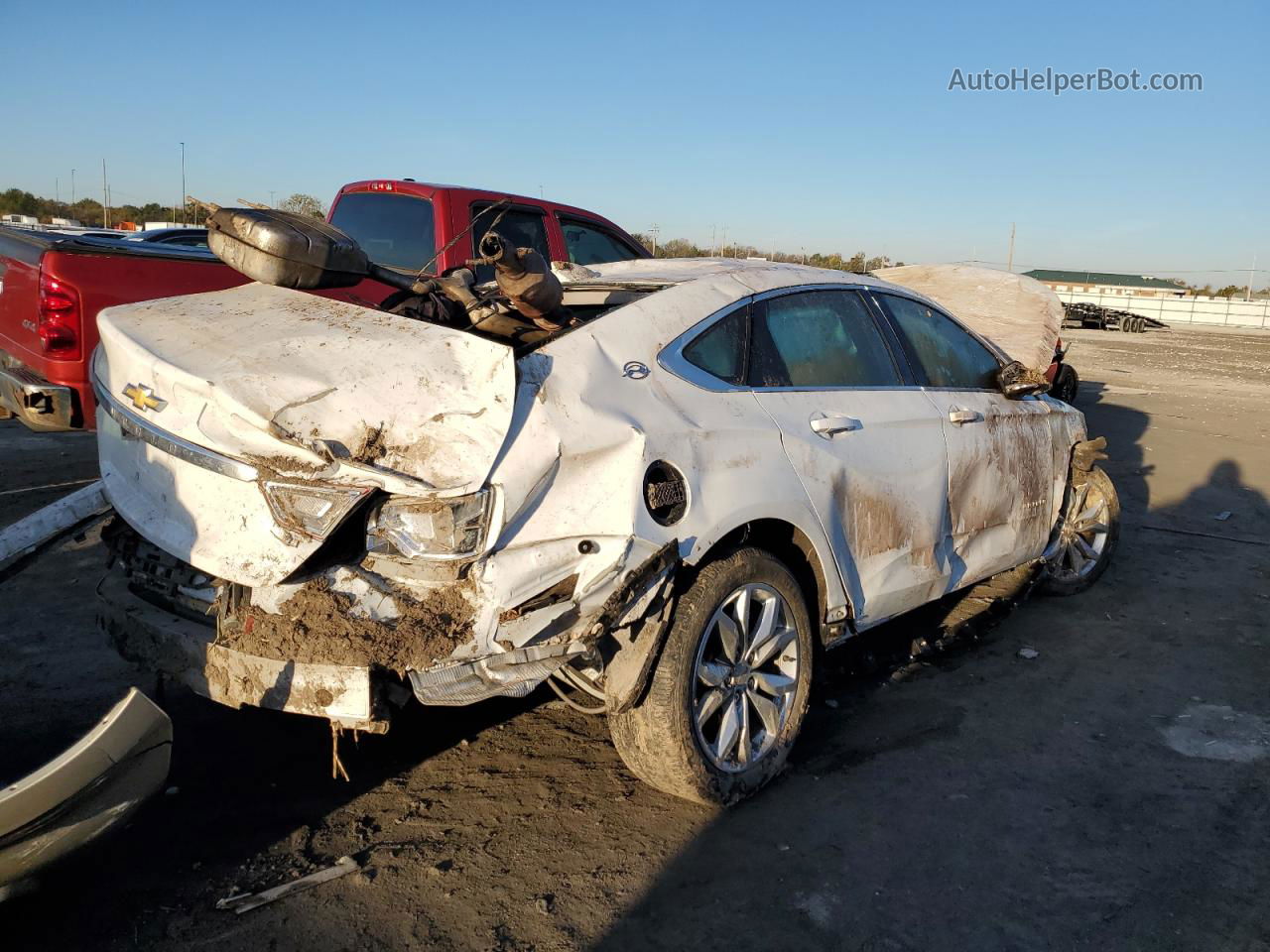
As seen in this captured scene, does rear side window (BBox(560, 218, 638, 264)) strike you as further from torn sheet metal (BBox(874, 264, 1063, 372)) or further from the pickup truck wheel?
the pickup truck wheel

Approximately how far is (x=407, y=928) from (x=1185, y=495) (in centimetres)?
839

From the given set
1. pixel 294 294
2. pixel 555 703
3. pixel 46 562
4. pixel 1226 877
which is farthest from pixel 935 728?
pixel 46 562

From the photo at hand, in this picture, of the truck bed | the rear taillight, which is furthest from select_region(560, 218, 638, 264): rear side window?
the rear taillight

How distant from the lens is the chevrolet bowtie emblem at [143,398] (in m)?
3.09

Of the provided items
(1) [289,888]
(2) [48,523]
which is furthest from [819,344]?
(2) [48,523]

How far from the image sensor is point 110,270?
6.11 metres

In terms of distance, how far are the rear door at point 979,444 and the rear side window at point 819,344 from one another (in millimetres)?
221

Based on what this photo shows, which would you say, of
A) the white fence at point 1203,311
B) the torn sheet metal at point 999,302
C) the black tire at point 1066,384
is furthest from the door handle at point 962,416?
the white fence at point 1203,311

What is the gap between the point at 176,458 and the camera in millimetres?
3016

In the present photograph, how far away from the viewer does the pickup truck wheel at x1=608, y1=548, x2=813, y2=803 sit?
3217 mm

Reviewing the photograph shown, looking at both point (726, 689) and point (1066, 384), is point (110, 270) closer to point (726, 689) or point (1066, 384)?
point (726, 689)

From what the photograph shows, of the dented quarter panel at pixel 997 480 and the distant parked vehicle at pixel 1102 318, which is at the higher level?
the distant parked vehicle at pixel 1102 318

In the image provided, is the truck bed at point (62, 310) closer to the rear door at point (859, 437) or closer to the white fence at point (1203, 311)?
the rear door at point (859, 437)

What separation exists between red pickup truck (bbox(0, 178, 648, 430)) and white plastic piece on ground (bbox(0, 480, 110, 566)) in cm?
166
